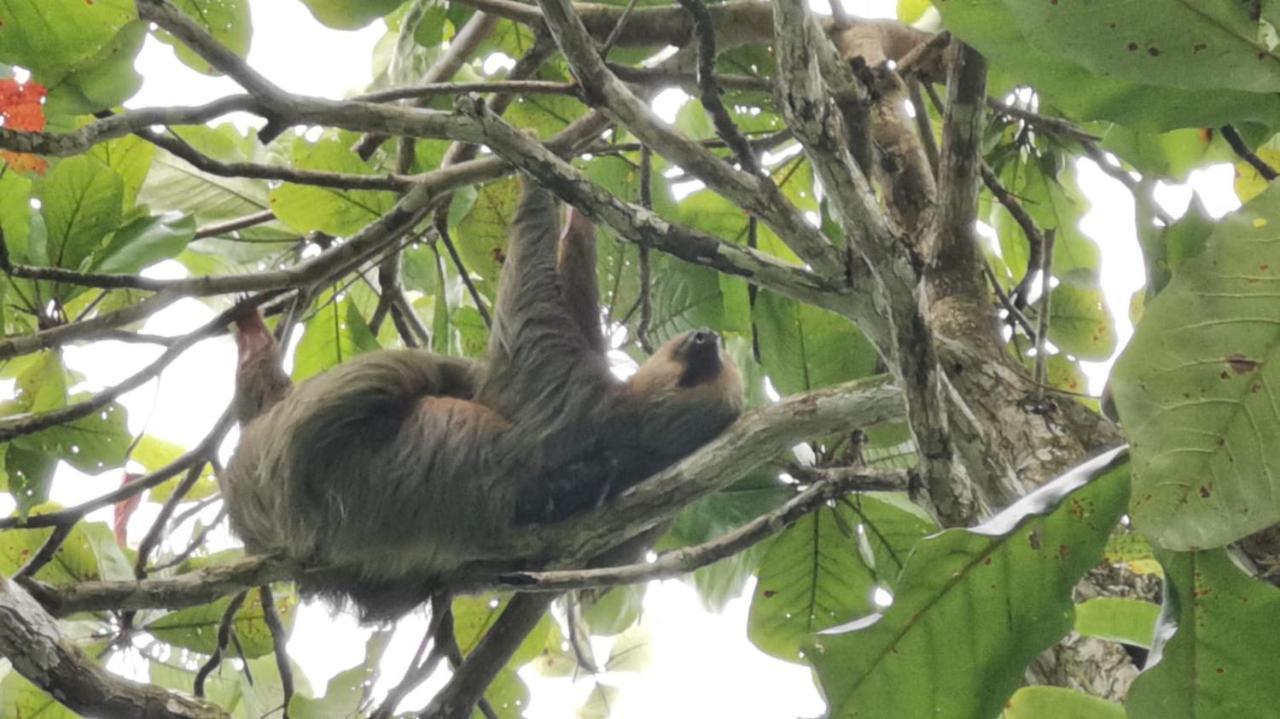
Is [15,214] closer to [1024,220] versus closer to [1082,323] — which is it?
[1024,220]

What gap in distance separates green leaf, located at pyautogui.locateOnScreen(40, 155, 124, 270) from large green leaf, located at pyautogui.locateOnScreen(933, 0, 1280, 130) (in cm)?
237

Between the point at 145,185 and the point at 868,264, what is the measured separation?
2.84 m

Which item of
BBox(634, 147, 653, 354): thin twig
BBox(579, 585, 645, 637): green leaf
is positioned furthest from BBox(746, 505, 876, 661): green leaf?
BBox(579, 585, 645, 637): green leaf

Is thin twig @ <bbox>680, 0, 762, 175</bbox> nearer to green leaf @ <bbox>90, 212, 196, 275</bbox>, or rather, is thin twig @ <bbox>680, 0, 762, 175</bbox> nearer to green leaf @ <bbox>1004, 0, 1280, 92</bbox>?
green leaf @ <bbox>1004, 0, 1280, 92</bbox>

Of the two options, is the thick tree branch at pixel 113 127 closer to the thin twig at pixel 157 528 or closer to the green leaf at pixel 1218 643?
the thin twig at pixel 157 528

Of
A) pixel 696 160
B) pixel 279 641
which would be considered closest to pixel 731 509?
pixel 696 160

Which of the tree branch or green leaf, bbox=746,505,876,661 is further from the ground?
the tree branch

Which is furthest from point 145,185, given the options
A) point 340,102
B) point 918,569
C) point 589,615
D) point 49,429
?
point 918,569

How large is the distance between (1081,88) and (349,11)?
2058 millimetres

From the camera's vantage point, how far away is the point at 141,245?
127 inches

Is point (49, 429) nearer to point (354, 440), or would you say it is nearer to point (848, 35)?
point (354, 440)

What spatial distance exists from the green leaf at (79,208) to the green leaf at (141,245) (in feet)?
0.17

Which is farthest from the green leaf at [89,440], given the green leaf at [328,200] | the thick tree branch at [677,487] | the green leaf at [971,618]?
the green leaf at [971,618]

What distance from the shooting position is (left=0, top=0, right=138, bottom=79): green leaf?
2.62 meters
